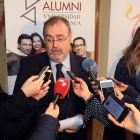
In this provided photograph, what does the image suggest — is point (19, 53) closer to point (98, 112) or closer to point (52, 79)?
point (52, 79)

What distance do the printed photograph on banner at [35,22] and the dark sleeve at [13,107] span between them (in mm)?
768

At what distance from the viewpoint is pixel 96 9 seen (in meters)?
1.79

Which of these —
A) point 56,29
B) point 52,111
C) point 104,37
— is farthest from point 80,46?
point 52,111

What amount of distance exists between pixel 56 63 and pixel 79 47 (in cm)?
40

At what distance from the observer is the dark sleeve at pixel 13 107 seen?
3.09 feet

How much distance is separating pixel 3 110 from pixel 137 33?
156 centimetres

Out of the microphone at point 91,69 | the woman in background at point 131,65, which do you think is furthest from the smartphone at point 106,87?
the woman in background at point 131,65

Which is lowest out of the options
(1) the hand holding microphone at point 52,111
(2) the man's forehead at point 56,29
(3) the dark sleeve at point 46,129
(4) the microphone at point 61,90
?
(3) the dark sleeve at point 46,129

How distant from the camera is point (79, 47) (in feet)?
5.84

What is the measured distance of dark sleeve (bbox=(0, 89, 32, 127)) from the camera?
94 cm

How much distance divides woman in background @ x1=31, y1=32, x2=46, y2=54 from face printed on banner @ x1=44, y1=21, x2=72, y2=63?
29cm

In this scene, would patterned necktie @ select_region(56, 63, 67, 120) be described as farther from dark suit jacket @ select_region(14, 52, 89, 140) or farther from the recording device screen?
the recording device screen

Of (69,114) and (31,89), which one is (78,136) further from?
(31,89)

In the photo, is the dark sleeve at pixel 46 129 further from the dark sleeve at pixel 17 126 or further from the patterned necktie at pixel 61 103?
the patterned necktie at pixel 61 103
